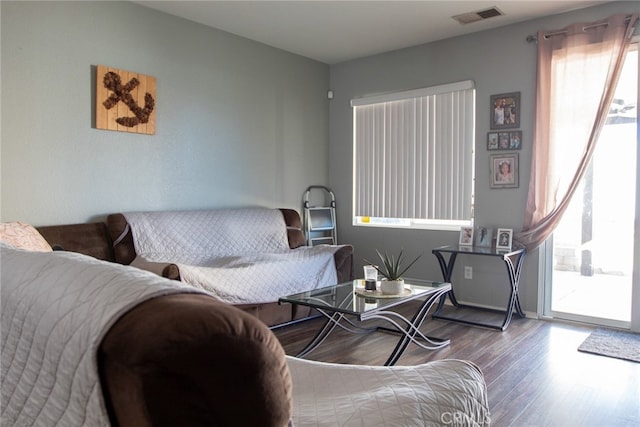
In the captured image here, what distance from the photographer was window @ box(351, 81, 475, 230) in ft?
14.7

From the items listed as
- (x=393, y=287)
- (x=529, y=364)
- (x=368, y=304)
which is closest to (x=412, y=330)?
(x=393, y=287)

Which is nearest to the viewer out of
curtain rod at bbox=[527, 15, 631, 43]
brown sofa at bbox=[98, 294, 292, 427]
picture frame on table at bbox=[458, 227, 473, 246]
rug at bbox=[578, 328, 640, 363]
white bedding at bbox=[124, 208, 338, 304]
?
brown sofa at bbox=[98, 294, 292, 427]

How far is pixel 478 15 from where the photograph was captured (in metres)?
3.94

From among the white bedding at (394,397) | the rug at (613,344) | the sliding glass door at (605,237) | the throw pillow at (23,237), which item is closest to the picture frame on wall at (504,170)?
the sliding glass door at (605,237)

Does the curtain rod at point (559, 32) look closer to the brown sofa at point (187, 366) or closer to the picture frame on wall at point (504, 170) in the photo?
the picture frame on wall at point (504, 170)

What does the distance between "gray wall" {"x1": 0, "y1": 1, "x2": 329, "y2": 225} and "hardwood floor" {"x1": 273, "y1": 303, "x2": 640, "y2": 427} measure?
5.35ft

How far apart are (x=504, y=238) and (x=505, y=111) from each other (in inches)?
45.3

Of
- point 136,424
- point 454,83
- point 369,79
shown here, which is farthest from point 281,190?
point 136,424

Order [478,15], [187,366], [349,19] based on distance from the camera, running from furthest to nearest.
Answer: [349,19]
[478,15]
[187,366]

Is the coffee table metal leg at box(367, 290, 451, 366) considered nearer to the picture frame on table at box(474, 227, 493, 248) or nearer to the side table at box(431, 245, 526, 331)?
the side table at box(431, 245, 526, 331)

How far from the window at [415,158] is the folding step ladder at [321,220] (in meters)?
0.29

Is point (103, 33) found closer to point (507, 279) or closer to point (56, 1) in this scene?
point (56, 1)

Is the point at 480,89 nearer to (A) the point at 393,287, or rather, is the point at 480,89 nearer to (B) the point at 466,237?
(B) the point at 466,237

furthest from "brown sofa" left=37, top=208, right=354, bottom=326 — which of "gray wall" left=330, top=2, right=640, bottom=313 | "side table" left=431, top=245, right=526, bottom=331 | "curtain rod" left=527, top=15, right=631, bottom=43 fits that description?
"curtain rod" left=527, top=15, right=631, bottom=43
